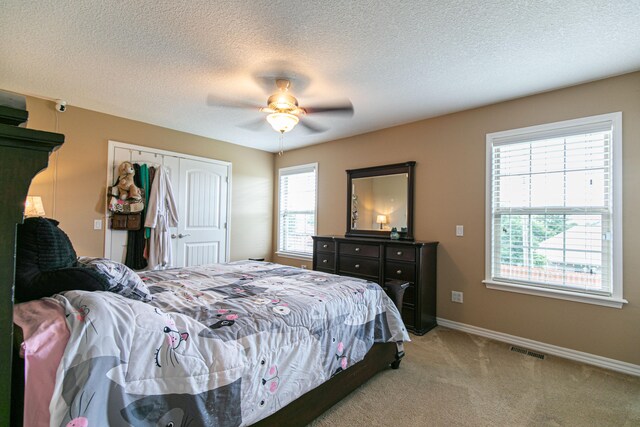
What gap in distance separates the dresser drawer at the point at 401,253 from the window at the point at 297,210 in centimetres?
180

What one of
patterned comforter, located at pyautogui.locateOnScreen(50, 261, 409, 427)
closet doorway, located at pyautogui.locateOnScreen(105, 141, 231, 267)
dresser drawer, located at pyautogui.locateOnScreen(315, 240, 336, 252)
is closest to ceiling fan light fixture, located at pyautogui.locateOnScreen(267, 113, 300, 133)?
patterned comforter, located at pyautogui.locateOnScreen(50, 261, 409, 427)

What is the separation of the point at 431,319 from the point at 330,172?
8.62 ft

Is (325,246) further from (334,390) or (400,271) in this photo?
(334,390)

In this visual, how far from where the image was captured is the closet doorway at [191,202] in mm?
3895

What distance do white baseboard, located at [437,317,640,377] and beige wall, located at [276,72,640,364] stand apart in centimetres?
5

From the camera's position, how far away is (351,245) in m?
4.05

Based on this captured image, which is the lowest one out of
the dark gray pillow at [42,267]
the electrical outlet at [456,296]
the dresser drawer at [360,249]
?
the electrical outlet at [456,296]

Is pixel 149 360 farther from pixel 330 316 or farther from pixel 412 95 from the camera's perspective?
pixel 412 95

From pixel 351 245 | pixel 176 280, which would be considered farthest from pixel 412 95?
pixel 176 280

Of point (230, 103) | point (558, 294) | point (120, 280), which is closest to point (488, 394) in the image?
point (558, 294)

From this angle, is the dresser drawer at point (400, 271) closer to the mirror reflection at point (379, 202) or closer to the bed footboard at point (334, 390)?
the mirror reflection at point (379, 202)

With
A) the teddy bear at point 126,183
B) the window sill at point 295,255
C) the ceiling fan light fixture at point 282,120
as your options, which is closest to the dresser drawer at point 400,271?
the window sill at point 295,255

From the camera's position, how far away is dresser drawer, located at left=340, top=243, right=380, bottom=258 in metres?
3.79

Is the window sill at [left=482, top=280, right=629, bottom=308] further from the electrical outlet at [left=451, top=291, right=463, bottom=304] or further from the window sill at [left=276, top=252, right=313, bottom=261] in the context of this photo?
the window sill at [left=276, top=252, right=313, bottom=261]
